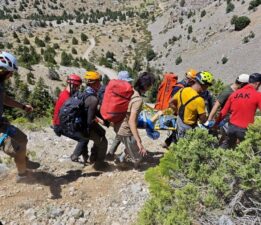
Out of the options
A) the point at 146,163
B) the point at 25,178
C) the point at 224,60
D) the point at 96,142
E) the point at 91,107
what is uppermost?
the point at 91,107

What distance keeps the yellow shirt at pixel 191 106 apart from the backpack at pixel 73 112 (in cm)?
149

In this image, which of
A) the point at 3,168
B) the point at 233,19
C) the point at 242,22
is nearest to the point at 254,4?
the point at 233,19

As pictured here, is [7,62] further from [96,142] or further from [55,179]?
[96,142]

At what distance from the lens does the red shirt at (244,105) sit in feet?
19.9

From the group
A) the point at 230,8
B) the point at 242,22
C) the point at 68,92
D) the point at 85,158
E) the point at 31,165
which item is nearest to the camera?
the point at 68,92

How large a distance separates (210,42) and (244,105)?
4438 centimetres

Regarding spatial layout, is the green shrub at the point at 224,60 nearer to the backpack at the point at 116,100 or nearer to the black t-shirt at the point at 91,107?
the backpack at the point at 116,100

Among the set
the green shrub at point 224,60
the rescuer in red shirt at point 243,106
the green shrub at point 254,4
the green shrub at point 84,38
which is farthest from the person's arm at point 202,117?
the green shrub at point 84,38

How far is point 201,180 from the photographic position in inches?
164

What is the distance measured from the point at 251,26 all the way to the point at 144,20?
31.0m

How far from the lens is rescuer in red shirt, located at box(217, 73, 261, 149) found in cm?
608

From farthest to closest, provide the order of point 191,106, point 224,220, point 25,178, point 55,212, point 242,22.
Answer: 1. point 242,22
2. point 25,178
3. point 191,106
4. point 55,212
5. point 224,220

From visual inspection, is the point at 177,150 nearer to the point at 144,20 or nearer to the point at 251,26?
the point at 251,26

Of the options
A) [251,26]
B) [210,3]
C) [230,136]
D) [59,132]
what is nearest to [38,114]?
[59,132]
